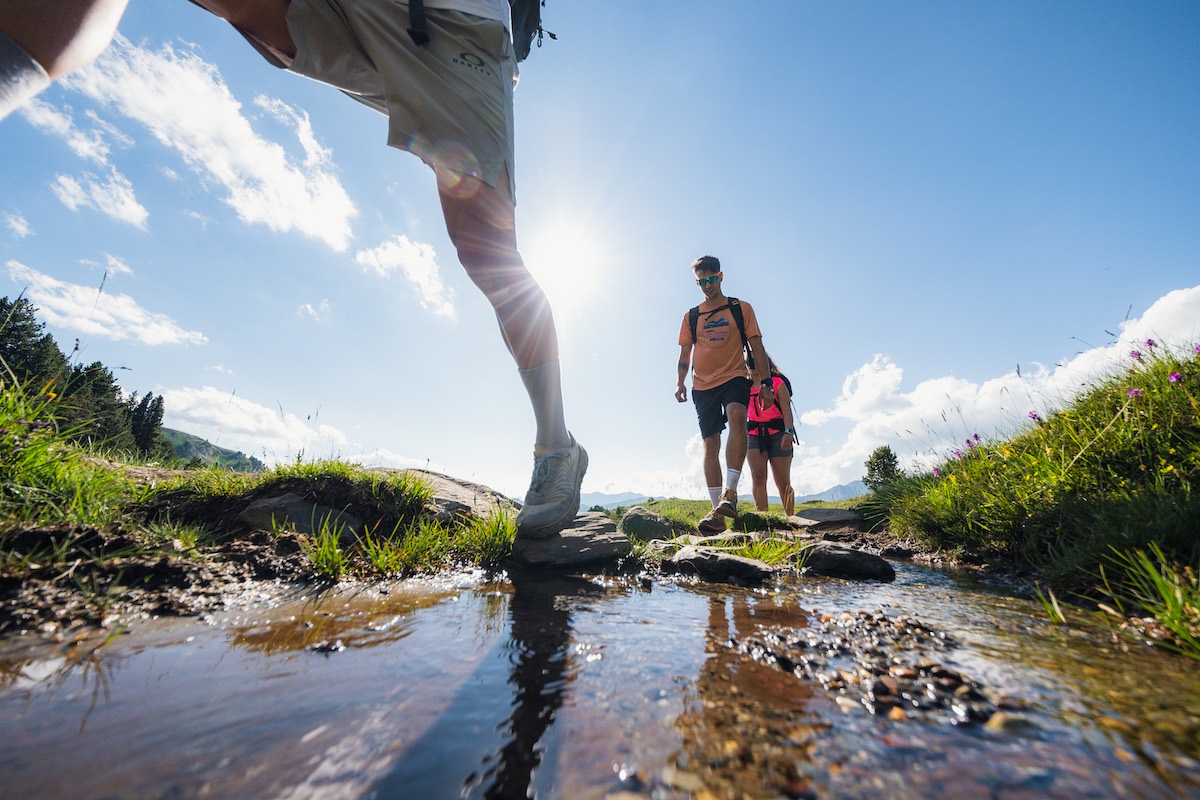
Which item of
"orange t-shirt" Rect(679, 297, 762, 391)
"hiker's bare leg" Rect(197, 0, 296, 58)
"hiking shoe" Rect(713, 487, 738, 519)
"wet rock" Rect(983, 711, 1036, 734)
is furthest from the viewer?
"orange t-shirt" Rect(679, 297, 762, 391)

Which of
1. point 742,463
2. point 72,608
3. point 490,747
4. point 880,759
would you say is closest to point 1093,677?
point 880,759

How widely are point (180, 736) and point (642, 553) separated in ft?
10.1

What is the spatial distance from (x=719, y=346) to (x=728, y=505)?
2471 mm

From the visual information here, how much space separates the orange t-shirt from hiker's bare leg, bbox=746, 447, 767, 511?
182 centimetres

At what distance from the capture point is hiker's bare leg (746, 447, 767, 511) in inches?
329

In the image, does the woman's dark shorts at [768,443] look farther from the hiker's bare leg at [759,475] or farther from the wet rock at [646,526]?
the wet rock at [646,526]

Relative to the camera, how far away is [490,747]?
94 centimetres

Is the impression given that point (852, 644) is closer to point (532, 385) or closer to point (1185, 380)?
point (532, 385)

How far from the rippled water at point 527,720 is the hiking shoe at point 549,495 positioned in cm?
146

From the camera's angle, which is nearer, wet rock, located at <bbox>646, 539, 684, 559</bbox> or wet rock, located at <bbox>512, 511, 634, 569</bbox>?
wet rock, located at <bbox>512, 511, 634, 569</bbox>

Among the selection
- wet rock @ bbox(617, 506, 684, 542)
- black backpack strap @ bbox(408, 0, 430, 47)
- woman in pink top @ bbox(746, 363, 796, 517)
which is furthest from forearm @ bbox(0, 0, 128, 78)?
woman in pink top @ bbox(746, 363, 796, 517)

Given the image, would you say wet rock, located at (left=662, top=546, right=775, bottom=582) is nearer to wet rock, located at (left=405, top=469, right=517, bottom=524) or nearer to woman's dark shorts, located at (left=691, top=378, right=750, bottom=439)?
wet rock, located at (left=405, top=469, right=517, bottom=524)

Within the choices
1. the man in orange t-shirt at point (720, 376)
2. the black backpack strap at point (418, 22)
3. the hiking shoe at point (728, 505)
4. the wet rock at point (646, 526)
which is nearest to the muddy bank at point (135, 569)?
the black backpack strap at point (418, 22)

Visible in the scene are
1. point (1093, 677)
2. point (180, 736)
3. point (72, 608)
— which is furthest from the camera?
point (72, 608)
